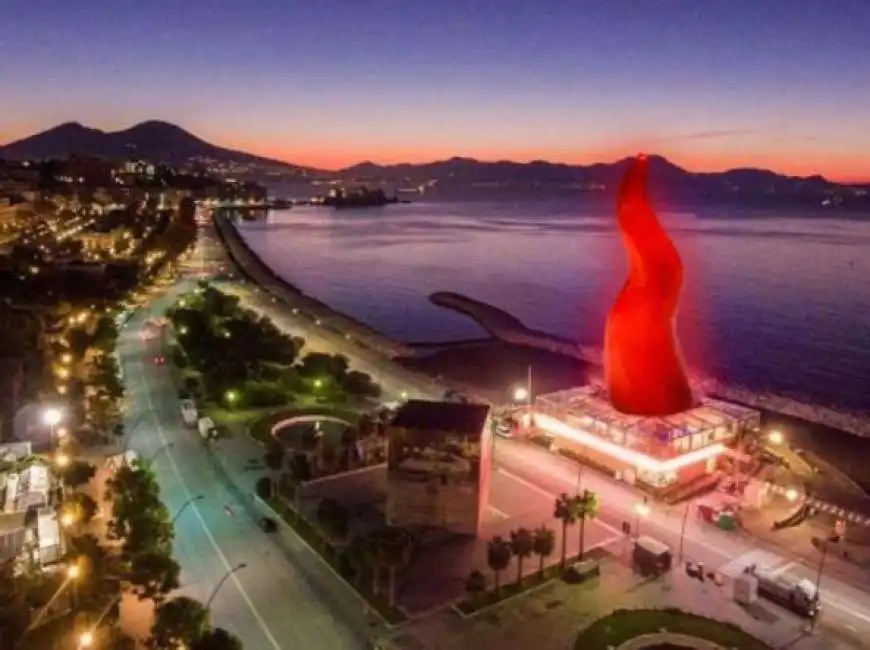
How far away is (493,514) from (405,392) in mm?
17630

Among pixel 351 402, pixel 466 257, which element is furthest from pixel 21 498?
pixel 466 257

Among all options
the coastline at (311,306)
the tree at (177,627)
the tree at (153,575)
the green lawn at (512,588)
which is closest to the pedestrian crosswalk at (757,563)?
the green lawn at (512,588)

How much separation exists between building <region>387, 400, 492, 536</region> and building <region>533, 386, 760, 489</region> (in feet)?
25.5

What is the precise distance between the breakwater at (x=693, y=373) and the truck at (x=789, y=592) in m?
24.6

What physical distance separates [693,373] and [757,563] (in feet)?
134

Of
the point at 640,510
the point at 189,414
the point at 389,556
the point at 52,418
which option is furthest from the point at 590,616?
the point at 52,418

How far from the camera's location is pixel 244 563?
2528cm

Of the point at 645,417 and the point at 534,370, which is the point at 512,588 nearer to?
the point at 645,417

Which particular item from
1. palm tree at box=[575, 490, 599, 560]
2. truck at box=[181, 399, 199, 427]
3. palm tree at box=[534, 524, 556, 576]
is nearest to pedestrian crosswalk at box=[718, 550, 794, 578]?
palm tree at box=[575, 490, 599, 560]

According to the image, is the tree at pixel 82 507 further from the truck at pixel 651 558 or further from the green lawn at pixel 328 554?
the truck at pixel 651 558

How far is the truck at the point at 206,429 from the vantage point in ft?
118

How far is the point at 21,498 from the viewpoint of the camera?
1029 inches

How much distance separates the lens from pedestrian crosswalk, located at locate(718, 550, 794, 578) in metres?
25.5

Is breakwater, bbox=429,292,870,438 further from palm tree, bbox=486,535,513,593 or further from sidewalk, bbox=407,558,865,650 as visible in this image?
palm tree, bbox=486,535,513,593
